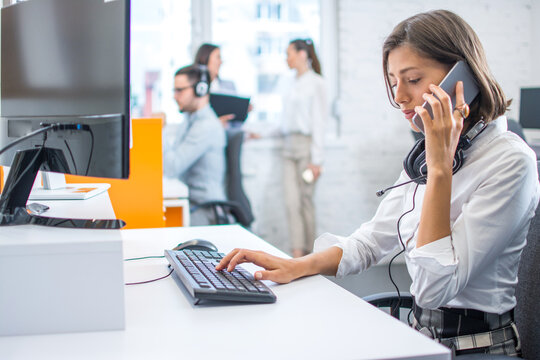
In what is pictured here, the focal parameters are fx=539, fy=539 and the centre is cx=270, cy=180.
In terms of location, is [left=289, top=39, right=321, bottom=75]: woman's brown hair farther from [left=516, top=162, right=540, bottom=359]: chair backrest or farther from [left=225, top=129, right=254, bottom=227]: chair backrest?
[left=516, top=162, right=540, bottom=359]: chair backrest

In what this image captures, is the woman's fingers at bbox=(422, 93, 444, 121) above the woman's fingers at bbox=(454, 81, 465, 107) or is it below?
below

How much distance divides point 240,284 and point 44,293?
0.98ft

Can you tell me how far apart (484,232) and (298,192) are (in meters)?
3.22

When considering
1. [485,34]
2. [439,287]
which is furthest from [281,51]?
[439,287]

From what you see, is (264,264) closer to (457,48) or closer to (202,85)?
(457,48)

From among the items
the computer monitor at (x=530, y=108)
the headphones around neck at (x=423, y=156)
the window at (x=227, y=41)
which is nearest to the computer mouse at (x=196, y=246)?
the headphones around neck at (x=423, y=156)

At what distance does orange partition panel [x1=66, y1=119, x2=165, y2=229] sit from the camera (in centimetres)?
180

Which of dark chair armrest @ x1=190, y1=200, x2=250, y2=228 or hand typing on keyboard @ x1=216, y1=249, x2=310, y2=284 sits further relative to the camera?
dark chair armrest @ x1=190, y1=200, x2=250, y2=228

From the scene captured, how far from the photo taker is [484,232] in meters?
0.92

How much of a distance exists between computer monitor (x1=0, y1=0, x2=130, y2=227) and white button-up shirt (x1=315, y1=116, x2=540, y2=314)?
21.1 inches

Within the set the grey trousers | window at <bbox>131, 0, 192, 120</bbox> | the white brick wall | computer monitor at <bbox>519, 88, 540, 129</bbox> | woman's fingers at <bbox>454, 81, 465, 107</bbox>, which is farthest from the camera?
the white brick wall

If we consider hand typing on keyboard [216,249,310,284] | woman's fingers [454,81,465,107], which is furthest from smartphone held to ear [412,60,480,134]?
hand typing on keyboard [216,249,310,284]

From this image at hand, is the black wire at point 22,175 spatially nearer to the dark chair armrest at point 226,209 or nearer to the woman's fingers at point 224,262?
the woman's fingers at point 224,262

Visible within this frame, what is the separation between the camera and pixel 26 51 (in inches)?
40.3
